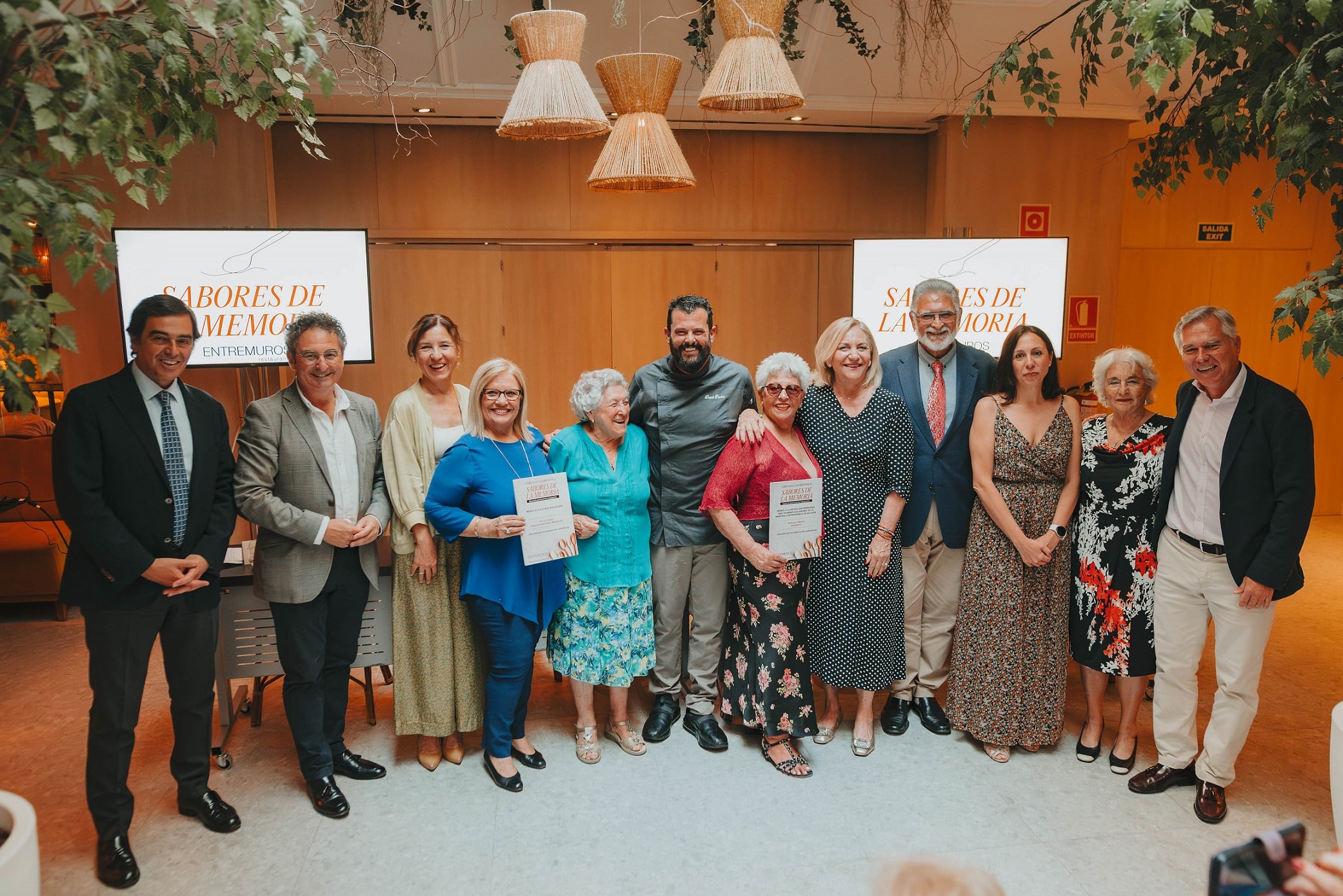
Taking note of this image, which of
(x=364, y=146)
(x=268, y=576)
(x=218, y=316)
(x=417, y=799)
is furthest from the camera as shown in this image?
(x=364, y=146)

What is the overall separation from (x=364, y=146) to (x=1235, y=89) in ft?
15.2

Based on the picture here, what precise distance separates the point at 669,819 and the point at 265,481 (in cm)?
170

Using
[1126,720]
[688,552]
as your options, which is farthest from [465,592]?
[1126,720]

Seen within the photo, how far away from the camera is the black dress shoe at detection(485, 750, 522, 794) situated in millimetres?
2957

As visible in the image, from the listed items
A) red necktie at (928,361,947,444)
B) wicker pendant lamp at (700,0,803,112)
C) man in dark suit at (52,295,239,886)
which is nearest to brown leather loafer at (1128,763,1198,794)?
red necktie at (928,361,947,444)

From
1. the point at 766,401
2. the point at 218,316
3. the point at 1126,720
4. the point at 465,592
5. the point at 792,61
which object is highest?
the point at 792,61

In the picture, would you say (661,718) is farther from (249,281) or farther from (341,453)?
(249,281)

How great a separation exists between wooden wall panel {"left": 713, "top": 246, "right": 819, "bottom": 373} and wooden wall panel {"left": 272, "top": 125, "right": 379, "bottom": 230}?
2.32m

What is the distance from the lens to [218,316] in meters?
4.32

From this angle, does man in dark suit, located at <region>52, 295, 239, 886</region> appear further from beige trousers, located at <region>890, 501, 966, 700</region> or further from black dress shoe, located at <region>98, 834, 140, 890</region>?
beige trousers, located at <region>890, 501, 966, 700</region>

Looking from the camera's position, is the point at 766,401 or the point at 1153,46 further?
the point at 766,401

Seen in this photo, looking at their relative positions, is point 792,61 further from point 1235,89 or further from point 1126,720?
point 1126,720

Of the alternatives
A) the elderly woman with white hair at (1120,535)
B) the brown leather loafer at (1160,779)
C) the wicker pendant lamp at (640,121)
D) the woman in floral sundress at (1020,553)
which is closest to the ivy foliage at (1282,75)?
the elderly woman with white hair at (1120,535)

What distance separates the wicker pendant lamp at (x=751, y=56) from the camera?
8.22 ft
